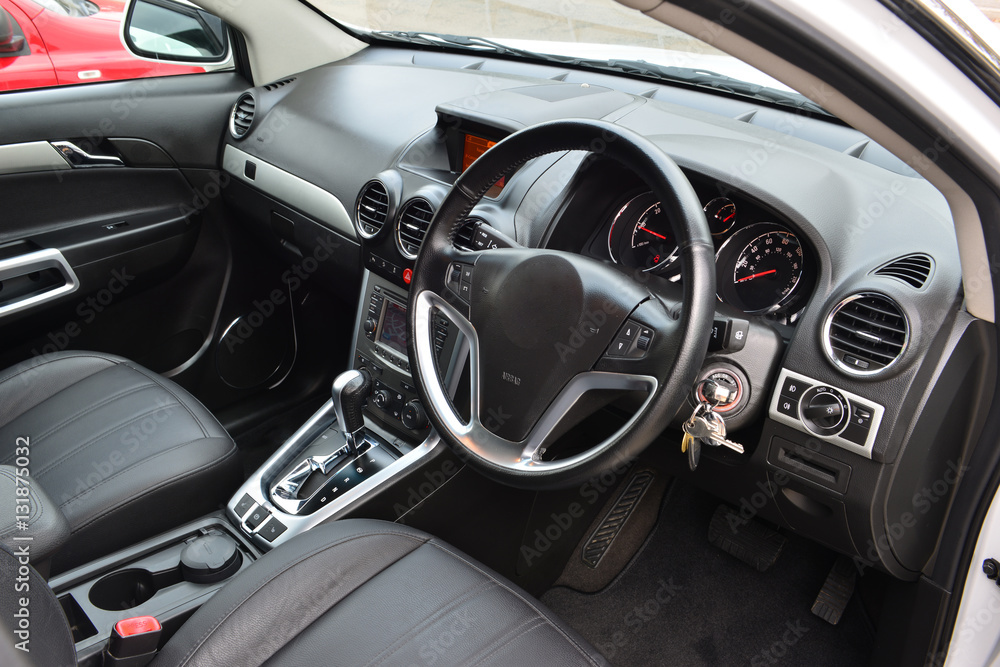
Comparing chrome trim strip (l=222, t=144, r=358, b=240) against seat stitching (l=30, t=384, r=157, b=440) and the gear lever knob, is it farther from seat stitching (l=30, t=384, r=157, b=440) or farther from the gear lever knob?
seat stitching (l=30, t=384, r=157, b=440)

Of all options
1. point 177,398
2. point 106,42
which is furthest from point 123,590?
point 106,42

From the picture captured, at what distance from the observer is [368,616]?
3.76 ft

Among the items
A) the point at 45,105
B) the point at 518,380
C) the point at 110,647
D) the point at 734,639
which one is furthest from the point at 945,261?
the point at 45,105

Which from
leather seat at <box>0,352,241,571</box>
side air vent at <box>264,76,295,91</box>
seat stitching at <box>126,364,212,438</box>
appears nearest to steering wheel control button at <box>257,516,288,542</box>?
leather seat at <box>0,352,241,571</box>

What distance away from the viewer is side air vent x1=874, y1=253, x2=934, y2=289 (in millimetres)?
1169

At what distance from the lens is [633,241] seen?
1.50 metres

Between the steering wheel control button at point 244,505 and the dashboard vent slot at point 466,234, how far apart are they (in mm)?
696

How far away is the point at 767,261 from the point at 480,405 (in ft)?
1.92

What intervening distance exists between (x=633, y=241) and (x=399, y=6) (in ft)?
6.87

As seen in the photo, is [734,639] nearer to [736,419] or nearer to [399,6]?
[736,419]

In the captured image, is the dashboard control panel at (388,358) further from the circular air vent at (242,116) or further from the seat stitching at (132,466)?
the circular air vent at (242,116)

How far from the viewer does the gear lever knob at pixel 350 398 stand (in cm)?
164

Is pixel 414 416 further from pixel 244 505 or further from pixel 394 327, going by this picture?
pixel 244 505

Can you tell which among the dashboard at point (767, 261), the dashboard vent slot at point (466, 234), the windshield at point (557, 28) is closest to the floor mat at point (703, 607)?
the dashboard at point (767, 261)
